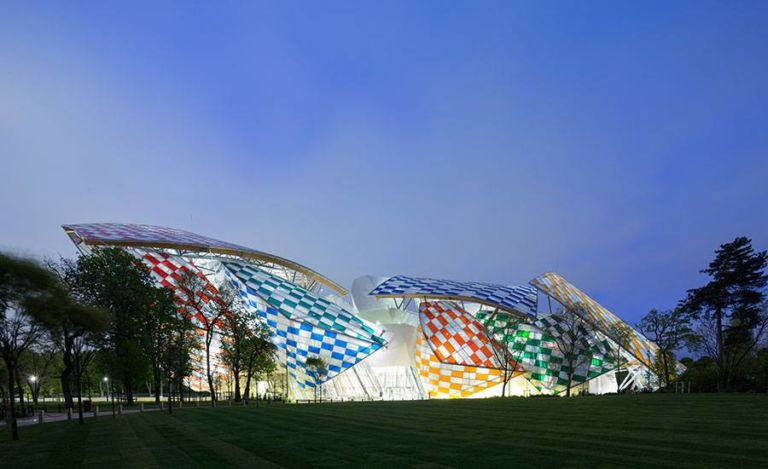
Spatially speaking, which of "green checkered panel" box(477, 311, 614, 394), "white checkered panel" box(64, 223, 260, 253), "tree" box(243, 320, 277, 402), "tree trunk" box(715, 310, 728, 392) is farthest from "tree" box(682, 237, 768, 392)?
"white checkered panel" box(64, 223, 260, 253)

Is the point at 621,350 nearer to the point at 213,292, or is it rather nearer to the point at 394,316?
the point at 394,316

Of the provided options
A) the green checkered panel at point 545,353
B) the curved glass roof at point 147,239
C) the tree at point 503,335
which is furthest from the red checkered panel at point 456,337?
the curved glass roof at point 147,239

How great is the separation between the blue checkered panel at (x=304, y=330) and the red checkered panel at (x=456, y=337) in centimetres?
625

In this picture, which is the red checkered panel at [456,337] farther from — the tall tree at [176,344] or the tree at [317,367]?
the tall tree at [176,344]

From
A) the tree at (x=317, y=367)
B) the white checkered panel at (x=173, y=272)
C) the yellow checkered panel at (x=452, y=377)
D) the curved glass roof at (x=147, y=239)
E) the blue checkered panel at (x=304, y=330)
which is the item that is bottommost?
the yellow checkered panel at (x=452, y=377)

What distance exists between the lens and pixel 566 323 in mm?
50188

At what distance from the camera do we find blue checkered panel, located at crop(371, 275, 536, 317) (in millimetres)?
52281

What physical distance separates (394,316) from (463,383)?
40.3ft

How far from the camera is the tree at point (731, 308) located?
1678 inches

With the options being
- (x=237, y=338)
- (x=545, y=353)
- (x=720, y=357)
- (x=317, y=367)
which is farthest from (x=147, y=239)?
(x=720, y=357)

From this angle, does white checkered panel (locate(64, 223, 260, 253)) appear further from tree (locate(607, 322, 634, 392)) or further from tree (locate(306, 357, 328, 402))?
tree (locate(607, 322, 634, 392))

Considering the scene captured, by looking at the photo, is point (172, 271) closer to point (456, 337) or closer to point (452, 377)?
point (456, 337)

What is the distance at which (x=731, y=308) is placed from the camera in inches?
1743

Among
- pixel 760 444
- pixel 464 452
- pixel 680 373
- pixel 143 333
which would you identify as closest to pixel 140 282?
pixel 143 333
